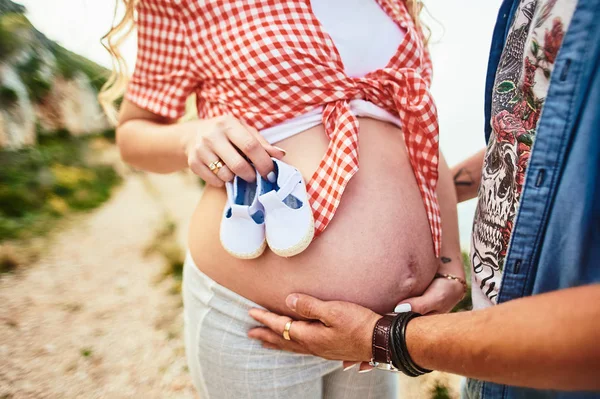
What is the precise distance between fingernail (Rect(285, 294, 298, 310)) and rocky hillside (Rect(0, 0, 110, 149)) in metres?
2.09

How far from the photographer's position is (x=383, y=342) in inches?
23.9

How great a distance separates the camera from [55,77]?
10.9 feet

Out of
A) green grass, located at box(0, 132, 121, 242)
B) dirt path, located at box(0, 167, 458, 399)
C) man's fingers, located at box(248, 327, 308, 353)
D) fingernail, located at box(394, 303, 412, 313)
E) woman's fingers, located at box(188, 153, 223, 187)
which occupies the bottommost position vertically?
dirt path, located at box(0, 167, 458, 399)

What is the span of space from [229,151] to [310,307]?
307mm

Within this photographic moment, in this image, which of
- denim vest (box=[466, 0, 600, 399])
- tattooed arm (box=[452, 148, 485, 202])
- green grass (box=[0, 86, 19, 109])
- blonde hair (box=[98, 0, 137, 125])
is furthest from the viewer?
green grass (box=[0, 86, 19, 109])

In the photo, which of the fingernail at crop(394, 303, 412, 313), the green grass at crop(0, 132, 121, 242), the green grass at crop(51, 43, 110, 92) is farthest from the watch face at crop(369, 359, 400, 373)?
the green grass at crop(51, 43, 110, 92)

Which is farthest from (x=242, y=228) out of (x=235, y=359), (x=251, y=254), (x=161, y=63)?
(x=161, y=63)

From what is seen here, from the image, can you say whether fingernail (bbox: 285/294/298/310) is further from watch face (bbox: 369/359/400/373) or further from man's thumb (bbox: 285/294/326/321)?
watch face (bbox: 369/359/400/373)

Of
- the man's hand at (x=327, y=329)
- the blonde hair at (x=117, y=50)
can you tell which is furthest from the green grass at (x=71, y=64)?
the man's hand at (x=327, y=329)

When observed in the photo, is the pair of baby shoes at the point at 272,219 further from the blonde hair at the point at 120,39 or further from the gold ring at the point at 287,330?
the blonde hair at the point at 120,39

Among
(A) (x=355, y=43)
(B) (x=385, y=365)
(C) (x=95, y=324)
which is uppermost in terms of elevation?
(A) (x=355, y=43)

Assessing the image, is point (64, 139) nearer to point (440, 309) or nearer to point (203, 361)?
point (203, 361)

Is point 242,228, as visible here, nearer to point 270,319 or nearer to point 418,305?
point 270,319

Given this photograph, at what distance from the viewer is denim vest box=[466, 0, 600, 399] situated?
1.64 ft
